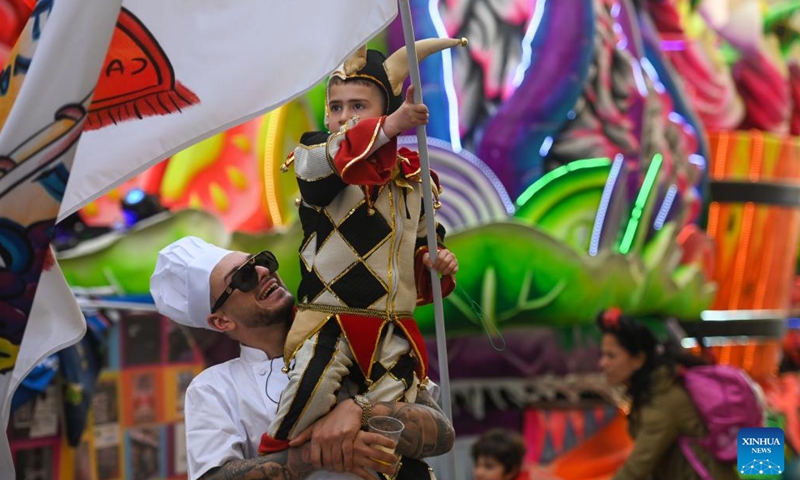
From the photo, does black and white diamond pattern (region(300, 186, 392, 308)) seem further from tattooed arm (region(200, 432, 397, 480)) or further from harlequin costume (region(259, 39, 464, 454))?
tattooed arm (region(200, 432, 397, 480))

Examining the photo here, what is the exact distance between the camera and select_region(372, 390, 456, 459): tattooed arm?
288 cm

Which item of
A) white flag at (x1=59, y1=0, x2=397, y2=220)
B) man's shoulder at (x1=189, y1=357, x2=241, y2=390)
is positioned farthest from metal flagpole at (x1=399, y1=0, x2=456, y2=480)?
man's shoulder at (x1=189, y1=357, x2=241, y2=390)

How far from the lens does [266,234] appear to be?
691 centimetres

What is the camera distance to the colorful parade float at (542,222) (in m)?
6.31

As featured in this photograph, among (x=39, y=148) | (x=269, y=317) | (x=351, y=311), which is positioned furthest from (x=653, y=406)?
(x=39, y=148)

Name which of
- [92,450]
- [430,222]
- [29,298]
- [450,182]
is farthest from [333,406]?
[450,182]

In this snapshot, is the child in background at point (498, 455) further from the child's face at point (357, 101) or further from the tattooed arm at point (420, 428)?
the child's face at point (357, 101)

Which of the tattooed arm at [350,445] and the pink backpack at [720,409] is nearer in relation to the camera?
the tattooed arm at [350,445]

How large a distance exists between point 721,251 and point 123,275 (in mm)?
5549

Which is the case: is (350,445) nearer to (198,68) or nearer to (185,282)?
(185,282)

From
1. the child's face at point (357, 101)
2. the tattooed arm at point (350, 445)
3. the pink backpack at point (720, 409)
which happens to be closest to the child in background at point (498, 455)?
the pink backpack at point (720, 409)

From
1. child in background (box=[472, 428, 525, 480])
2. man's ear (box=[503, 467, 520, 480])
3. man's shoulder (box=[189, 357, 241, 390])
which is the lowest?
man's ear (box=[503, 467, 520, 480])

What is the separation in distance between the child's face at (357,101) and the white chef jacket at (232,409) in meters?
0.76

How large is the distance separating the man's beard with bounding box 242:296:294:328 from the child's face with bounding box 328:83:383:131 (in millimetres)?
618
